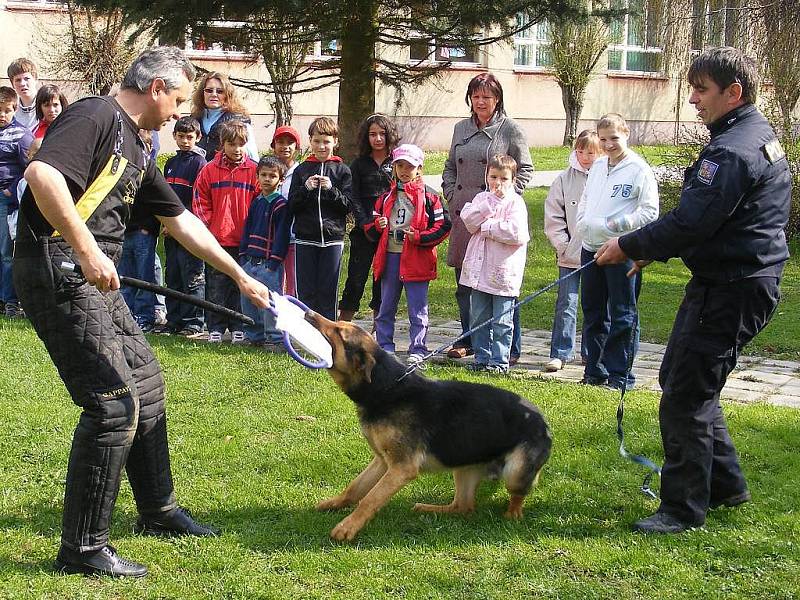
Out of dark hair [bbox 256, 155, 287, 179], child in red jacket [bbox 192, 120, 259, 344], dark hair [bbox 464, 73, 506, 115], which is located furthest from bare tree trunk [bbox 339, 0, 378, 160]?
dark hair [bbox 464, 73, 506, 115]

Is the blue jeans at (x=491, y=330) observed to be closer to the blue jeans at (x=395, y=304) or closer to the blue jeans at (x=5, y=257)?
the blue jeans at (x=395, y=304)

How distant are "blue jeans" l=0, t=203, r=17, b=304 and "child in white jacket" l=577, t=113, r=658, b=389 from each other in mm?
6148

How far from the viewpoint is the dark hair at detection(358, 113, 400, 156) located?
8.86m

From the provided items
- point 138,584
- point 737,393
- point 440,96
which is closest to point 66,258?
point 138,584

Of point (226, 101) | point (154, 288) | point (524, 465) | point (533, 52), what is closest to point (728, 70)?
point (524, 465)

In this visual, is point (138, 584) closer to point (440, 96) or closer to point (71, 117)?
point (71, 117)

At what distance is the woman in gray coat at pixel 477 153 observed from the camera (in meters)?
8.56

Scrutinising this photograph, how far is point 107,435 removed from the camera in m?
4.14

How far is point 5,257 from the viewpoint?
1013 cm

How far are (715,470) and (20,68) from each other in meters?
9.18

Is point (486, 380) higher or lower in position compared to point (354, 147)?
lower

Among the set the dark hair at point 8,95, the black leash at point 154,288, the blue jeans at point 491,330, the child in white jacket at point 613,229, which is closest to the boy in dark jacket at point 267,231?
the blue jeans at point 491,330

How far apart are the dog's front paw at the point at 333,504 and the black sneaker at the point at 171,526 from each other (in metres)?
0.64

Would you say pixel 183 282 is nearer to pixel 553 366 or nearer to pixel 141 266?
pixel 141 266
